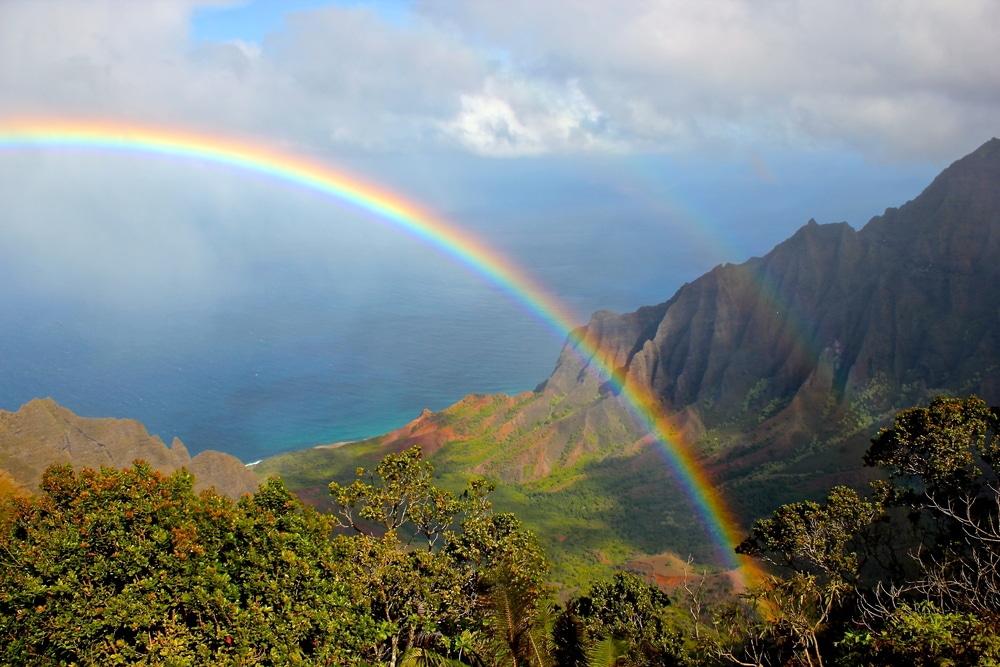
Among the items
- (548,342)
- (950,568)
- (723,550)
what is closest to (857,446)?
(723,550)

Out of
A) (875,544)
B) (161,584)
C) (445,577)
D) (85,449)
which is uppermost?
(85,449)

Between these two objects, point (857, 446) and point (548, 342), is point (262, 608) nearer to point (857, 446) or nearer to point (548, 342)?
point (857, 446)

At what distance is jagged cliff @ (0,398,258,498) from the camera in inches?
1799

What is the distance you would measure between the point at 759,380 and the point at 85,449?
6841cm

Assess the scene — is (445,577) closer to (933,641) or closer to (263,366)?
(933,641)

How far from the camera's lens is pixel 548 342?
557 ft

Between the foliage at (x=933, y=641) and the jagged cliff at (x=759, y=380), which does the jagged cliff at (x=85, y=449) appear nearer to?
the jagged cliff at (x=759, y=380)

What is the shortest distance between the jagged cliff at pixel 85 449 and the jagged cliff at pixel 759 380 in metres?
11.9

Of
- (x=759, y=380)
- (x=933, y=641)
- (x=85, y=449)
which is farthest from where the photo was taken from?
(x=759, y=380)

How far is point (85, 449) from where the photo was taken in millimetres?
54281

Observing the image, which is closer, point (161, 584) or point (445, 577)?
point (161, 584)

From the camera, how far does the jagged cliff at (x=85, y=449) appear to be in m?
45.7

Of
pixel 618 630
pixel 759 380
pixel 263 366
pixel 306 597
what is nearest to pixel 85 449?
pixel 618 630

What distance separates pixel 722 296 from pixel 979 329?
29.3 metres
